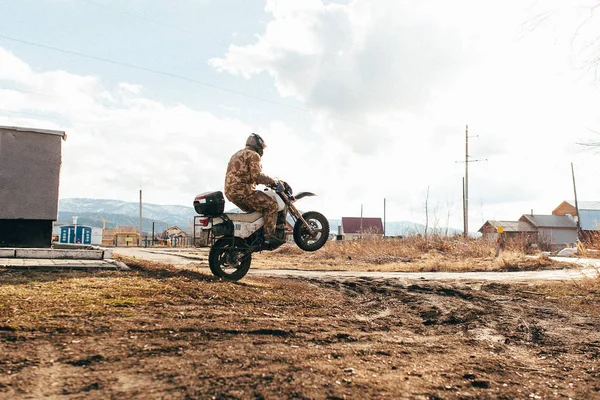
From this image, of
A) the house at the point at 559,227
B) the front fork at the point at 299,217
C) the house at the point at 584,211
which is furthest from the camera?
the house at the point at 559,227

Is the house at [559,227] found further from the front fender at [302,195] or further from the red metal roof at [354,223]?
the front fender at [302,195]

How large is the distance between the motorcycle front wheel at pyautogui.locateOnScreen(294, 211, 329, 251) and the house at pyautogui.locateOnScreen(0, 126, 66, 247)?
493cm

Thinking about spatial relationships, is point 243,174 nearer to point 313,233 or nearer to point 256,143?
point 256,143

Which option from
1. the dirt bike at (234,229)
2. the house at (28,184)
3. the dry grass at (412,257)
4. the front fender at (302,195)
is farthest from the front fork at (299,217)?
the dry grass at (412,257)

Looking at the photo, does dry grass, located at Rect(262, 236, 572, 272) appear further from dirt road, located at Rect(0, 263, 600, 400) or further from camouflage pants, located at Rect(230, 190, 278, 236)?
dirt road, located at Rect(0, 263, 600, 400)

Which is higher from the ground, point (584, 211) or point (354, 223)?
point (584, 211)

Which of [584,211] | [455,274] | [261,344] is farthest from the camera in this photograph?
[584,211]

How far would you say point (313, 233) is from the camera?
30.4 ft

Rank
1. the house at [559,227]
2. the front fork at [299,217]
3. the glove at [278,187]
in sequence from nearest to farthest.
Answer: the glove at [278,187]
the front fork at [299,217]
the house at [559,227]

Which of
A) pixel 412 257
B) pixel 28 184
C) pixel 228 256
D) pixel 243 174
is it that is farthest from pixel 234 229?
pixel 412 257

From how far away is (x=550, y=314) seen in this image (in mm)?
6855

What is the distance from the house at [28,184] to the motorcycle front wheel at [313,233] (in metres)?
4.93

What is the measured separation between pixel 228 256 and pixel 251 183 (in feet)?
4.11

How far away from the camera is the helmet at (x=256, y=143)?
8.37 meters
